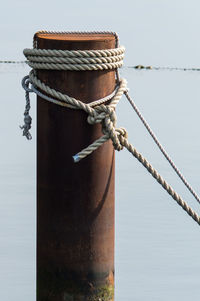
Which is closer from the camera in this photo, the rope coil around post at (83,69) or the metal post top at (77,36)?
the rope coil around post at (83,69)

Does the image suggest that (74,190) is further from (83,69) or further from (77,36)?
(77,36)

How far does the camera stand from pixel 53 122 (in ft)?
14.2

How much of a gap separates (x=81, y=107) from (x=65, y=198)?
1.52 feet

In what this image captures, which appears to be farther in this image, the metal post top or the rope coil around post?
the metal post top

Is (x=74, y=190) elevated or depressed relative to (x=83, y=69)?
depressed

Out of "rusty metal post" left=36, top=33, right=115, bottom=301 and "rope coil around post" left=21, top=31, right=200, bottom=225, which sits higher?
"rope coil around post" left=21, top=31, right=200, bottom=225

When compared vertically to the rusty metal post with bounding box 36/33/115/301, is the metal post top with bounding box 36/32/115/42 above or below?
above

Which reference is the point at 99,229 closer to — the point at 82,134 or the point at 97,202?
the point at 97,202

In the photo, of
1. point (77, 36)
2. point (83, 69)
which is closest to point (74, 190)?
point (83, 69)

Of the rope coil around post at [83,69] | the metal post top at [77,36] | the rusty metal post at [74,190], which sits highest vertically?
the metal post top at [77,36]

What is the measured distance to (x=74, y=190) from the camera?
4.32 m

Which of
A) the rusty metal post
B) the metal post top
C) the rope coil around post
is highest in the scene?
the metal post top

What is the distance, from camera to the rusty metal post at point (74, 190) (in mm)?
4297

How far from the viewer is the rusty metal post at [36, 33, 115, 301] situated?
4297mm
